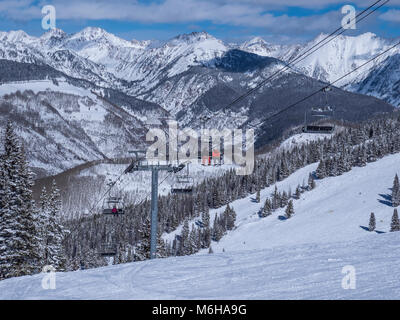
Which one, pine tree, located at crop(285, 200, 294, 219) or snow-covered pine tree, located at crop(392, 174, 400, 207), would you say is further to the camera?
pine tree, located at crop(285, 200, 294, 219)

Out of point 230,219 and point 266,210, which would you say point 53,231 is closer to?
point 230,219

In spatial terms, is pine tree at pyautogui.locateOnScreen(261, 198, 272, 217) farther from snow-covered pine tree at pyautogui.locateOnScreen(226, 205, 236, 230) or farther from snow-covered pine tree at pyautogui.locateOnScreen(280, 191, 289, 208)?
snow-covered pine tree at pyautogui.locateOnScreen(226, 205, 236, 230)

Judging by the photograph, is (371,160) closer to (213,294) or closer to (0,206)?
(0,206)

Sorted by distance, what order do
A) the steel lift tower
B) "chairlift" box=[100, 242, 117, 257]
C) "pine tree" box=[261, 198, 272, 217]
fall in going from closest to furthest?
1. the steel lift tower
2. "chairlift" box=[100, 242, 117, 257]
3. "pine tree" box=[261, 198, 272, 217]

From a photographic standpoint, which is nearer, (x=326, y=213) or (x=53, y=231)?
(x=53, y=231)

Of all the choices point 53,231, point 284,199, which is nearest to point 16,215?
point 53,231

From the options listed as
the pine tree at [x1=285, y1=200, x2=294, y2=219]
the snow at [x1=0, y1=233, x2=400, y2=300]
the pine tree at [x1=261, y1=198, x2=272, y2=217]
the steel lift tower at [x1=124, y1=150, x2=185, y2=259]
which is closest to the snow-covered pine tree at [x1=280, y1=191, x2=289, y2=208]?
the pine tree at [x1=261, y1=198, x2=272, y2=217]

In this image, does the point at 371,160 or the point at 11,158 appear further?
the point at 371,160

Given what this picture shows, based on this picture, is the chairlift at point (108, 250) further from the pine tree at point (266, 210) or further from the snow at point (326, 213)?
the pine tree at point (266, 210)

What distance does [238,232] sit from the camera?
117188 mm

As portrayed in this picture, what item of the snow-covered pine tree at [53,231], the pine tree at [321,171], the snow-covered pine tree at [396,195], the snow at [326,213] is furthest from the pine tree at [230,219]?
the snow-covered pine tree at [53,231]

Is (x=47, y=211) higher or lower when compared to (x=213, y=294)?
higher

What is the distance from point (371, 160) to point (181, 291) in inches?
5554
